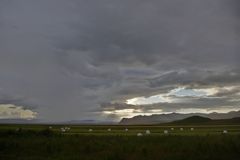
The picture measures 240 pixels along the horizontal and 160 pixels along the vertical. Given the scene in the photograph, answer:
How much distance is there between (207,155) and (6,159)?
15.2 m

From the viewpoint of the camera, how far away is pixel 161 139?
1497 inches

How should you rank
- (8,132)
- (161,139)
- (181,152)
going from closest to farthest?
1. (181,152)
2. (161,139)
3. (8,132)

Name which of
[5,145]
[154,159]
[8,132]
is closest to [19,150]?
[5,145]

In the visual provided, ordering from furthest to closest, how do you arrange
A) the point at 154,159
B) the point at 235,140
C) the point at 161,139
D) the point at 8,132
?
the point at 8,132 → the point at 161,139 → the point at 235,140 → the point at 154,159

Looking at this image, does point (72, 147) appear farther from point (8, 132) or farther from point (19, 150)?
point (8, 132)

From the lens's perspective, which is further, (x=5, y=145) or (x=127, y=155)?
(x=5, y=145)

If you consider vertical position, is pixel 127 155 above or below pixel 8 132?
below

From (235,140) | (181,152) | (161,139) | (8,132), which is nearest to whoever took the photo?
(181,152)

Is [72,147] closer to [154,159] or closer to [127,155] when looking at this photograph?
[127,155]

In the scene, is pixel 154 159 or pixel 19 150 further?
pixel 19 150

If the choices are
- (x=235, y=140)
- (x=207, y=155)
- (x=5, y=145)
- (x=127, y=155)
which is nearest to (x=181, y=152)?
(x=207, y=155)

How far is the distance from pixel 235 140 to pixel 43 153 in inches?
666

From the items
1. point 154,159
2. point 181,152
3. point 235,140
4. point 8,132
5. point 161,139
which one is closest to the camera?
point 154,159

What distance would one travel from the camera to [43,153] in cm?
3025
